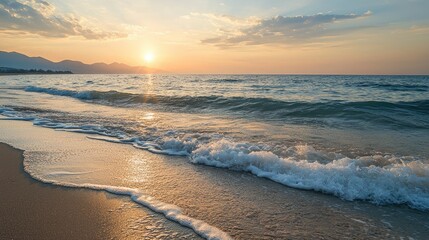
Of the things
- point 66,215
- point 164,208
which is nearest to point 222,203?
point 164,208

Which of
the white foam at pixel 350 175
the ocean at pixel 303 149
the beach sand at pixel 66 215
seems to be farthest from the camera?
the ocean at pixel 303 149

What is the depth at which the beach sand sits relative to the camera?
304 cm

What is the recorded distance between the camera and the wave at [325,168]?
4152 mm

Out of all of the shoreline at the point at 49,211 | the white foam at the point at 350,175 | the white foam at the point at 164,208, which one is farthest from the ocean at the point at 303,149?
the shoreline at the point at 49,211

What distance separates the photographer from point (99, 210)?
3621 millimetres

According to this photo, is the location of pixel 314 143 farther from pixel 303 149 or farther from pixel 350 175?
pixel 350 175

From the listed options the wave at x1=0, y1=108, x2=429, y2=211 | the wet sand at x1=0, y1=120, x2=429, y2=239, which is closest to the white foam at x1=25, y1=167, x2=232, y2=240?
the wet sand at x1=0, y1=120, x2=429, y2=239

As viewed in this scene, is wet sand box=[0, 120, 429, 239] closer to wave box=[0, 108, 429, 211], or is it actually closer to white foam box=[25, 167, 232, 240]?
Answer: white foam box=[25, 167, 232, 240]

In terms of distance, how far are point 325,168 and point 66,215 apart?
3849 millimetres

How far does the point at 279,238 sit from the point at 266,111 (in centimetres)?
1071

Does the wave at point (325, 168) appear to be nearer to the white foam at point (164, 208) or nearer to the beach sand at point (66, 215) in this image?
the white foam at point (164, 208)

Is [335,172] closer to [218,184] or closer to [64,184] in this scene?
[218,184]

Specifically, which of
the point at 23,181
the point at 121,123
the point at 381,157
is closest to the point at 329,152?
the point at 381,157

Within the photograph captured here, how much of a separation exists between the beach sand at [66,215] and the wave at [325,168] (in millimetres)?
2221
